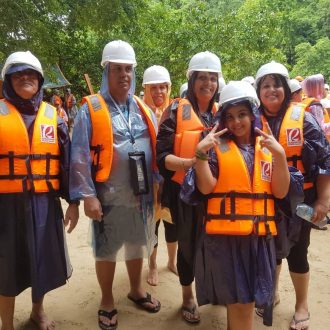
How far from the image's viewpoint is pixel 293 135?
263 centimetres

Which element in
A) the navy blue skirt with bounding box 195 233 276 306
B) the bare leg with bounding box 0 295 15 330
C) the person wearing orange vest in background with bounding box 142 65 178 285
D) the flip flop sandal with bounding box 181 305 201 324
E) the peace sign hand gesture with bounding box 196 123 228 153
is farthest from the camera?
the person wearing orange vest in background with bounding box 142 65 178 285

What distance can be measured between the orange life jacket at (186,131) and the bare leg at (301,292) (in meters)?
1.23

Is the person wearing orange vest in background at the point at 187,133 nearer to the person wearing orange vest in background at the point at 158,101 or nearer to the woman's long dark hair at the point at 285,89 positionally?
the woman's long dark hair at the point at 285,89

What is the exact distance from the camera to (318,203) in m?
2.70

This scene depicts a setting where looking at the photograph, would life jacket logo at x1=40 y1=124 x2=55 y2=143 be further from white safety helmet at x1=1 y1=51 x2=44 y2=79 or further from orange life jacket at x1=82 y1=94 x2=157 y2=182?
white safety helmet at x1=1 y1=51 x2=44 y2=79

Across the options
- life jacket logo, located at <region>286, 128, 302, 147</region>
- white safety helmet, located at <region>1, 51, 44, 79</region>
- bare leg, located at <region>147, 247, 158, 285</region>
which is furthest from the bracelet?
bare leg, located at <region>147, 247, 158, 285</region>

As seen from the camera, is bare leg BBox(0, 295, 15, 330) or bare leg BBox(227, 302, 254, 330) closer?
bare leg BBox(227, 302, 254, 330)

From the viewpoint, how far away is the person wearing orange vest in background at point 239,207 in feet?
7.27

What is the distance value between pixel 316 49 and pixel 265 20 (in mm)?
8201

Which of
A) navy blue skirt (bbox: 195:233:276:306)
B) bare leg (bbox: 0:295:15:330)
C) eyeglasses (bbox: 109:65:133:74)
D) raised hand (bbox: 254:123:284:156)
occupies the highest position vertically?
eyeglasses (bbox: 109:65:133:74)

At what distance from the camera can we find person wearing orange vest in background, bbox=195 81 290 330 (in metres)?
2.21

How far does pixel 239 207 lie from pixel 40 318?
1.84 meters

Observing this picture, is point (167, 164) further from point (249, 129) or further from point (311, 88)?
point (311, 88)

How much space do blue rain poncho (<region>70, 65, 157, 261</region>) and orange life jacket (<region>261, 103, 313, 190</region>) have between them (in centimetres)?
100
